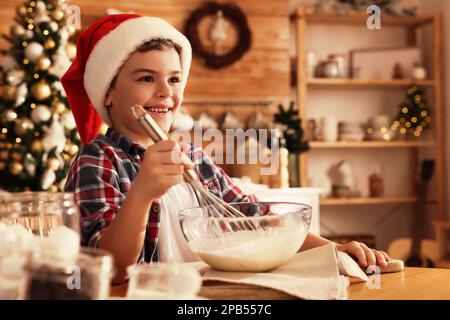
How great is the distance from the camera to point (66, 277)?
0.49m

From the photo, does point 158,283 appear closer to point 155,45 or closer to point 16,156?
point 155,45

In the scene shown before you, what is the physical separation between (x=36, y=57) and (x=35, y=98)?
0.21 meters

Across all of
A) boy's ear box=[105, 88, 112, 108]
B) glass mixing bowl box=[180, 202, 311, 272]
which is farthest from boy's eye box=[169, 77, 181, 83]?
glass mixing bowl box=[180, 202, 311, 272]

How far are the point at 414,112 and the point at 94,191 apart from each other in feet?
10.1

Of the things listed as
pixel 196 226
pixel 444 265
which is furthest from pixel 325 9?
pixel 196 226

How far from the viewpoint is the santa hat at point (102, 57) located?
47.6 inches

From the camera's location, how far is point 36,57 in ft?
9.64

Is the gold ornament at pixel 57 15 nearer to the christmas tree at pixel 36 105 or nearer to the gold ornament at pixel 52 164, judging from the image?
the christmas tree at pixel 36 105

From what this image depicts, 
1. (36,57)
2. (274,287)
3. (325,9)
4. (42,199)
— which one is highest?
(325,9)

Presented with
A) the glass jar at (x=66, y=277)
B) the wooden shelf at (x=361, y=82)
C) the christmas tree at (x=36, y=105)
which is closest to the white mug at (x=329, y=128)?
the wooden shelf at (x=361, y=82)

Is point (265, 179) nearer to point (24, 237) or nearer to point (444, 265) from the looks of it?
point (444, 265)

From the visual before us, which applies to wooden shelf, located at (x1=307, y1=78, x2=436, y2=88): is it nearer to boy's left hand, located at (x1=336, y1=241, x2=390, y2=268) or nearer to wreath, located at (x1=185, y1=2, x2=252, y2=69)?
wreath, located at (x1=185, y1=2, x2=252, y2=69)

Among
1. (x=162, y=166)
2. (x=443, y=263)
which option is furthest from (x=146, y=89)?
(x=443, y=263)

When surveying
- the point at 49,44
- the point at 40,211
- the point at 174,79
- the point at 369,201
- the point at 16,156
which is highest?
the point at 49,44
